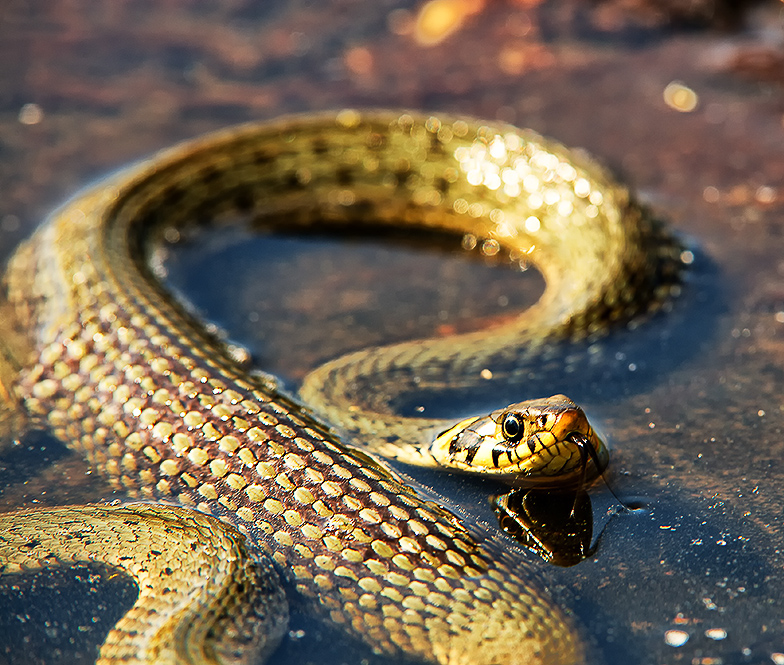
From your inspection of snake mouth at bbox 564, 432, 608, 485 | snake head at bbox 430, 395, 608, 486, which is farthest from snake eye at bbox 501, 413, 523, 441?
snake mouth at bbox 564, 432, 608, 485

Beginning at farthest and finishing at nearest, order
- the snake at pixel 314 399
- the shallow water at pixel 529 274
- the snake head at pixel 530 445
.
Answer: the snake head at pixel 530 445 < the shallow water at pixel 529 274 < the snake at pixel 314 399

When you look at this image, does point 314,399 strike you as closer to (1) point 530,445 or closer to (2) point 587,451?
(1) point 530,445

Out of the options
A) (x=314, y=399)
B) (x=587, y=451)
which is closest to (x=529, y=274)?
(x=314, y=399)

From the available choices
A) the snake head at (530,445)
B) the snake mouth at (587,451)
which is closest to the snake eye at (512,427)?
the snake head at (530,445)

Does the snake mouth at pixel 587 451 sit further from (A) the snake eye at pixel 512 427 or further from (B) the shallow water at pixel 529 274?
(A) the snake eye at pixel 512 427

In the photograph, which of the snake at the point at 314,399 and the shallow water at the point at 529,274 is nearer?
the snake at the point at 314,399

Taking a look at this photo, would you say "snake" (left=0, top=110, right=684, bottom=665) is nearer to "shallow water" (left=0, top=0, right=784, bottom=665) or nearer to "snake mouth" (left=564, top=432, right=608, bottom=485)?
"snake mouth" (left=564, top=432, right=608, bottom=485)

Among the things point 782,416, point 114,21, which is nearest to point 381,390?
point 782,416
